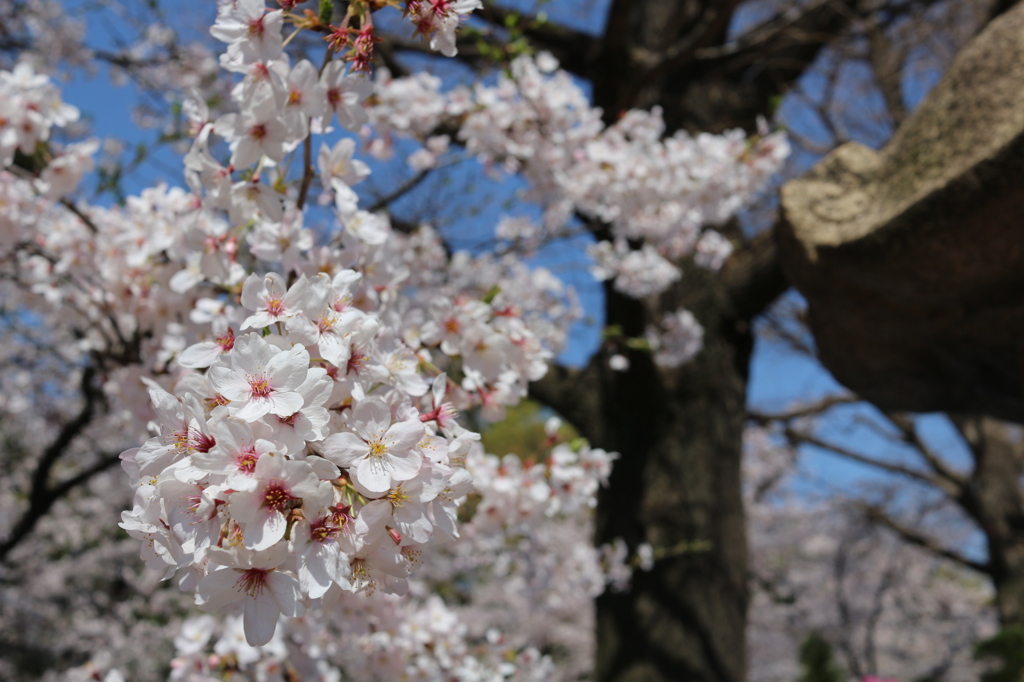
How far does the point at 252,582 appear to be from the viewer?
92cm

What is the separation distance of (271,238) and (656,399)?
319cm

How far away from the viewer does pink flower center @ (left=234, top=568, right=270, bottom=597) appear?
2.99ft

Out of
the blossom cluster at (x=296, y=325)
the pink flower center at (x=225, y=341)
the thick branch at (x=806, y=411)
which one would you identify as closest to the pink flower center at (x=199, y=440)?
the blossom cluster at (x=296, y=325)

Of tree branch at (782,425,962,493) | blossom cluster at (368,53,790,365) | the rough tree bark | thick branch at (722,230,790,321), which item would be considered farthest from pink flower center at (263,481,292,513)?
tree branch at (782,425,962,493)

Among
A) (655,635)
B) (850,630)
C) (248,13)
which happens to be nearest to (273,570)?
(248,13)

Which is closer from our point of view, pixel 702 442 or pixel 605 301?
pixel 702 442

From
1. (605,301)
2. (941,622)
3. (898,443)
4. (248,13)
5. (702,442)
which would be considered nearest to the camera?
(248,13)

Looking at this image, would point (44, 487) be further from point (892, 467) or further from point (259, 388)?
point (892, 467)

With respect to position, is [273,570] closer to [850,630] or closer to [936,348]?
[936,348]

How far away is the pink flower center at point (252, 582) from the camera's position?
91cm

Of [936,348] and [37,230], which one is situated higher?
[936,348]

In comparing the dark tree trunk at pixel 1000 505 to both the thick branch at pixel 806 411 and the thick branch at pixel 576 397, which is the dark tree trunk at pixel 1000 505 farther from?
the thick branch at pixel 576 397

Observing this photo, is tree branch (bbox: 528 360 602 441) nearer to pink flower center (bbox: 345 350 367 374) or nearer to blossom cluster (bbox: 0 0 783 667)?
blossom cluster (bbox: 0 0 783 667)

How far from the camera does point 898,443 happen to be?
8.08 m
